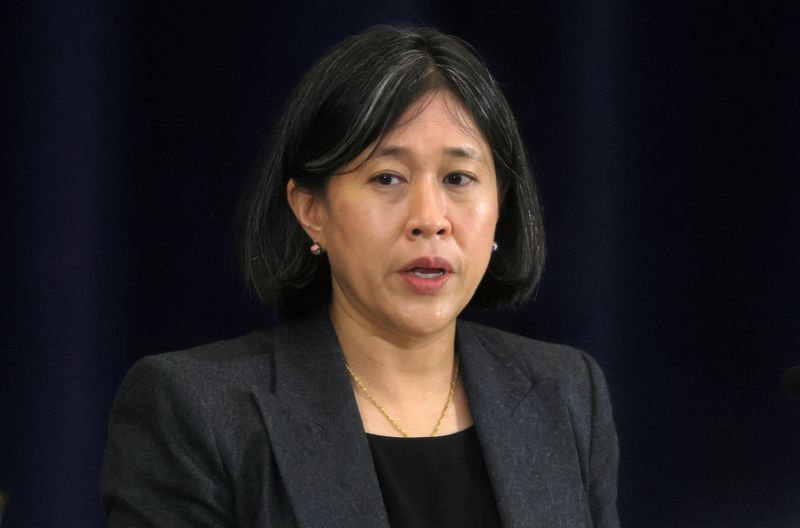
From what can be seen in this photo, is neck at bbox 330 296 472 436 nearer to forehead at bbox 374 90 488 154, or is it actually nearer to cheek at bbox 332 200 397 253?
cheek at bbox 332 200 397 253

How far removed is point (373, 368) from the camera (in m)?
1.49

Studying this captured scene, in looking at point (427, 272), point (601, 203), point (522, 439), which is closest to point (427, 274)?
point (427, 272)

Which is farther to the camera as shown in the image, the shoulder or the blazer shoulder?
the shoulder

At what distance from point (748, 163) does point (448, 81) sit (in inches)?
29.9

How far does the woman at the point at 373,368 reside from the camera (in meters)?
1.34

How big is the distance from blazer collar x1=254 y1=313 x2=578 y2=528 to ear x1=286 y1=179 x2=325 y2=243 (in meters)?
0.10

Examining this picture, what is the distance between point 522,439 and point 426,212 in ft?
0.97

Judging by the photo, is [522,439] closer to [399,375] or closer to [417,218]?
[399,375]

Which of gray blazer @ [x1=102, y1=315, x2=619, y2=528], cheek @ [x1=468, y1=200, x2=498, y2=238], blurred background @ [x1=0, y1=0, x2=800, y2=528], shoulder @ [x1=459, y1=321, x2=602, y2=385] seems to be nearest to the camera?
gray blazer @ [x1=102, y1=315, x2=619, y2=528]

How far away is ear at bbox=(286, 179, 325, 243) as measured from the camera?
1.49 meters

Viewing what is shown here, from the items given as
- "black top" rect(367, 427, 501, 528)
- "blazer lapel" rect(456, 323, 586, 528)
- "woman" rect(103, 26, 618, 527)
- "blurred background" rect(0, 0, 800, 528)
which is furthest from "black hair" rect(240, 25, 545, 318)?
"blurred background" rect(0, 0, 800, 528)

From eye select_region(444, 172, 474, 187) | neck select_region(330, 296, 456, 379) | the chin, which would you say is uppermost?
eye select_region(444, 172, 474, 187)

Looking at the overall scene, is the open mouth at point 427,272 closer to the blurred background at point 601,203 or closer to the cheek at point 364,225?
the cheek at point 364,225

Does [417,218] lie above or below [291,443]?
above
